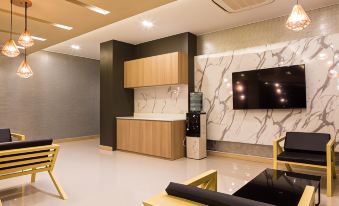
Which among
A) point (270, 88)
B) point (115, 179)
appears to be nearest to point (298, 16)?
point (270, 88)

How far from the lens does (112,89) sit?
6387 millimetres

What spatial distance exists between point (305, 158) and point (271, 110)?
1550 mm

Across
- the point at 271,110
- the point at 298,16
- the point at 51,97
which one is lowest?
the point at 271,110

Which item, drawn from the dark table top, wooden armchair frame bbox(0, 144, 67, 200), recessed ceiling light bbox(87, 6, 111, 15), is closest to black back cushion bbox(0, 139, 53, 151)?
wooden armchair frame bbox(0, 144, 67, 200)

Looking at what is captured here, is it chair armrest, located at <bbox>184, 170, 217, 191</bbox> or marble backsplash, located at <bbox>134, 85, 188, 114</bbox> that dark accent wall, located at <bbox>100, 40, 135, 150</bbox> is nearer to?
marble backsplash, located at <bbox>134, 85, 188, 114</bbox>

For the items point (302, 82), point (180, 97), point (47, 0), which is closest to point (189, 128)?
point (180, 97)

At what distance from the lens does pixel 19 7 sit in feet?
11.5

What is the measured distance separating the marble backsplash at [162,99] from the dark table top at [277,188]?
10.5 feet

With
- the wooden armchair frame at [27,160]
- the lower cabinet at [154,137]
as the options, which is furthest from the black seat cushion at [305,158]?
the wooden armchair frame at [27,160]

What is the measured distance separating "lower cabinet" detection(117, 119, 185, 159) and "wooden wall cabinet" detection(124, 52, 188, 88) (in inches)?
39.6

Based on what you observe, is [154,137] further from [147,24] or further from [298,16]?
[298,16]

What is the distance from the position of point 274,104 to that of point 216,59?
1.70 metres

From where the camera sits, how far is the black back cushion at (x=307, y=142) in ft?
12.6

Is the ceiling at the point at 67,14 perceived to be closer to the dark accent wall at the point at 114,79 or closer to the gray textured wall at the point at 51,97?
the dark accent wall at the point at 114,79
